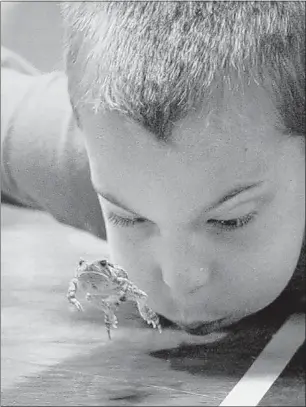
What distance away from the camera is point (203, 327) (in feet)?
5.33

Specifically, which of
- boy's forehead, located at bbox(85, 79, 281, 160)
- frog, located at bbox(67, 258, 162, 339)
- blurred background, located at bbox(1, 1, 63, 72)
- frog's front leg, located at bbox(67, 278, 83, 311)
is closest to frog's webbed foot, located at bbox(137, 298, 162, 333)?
frog, located at bbox(67, 258, 162, 339)

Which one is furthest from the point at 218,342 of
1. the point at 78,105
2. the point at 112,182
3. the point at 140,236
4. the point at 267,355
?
the point at 78,105

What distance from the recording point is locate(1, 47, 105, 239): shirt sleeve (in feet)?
5.25

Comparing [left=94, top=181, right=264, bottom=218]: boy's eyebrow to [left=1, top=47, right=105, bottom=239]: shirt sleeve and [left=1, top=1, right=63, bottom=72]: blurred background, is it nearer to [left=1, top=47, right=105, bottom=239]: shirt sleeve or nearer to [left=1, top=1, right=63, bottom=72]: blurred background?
[left=1, top=47, right=105, bottom=239]: shirt sleeve

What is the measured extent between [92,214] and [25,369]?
296mm

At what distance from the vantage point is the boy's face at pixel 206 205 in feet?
5.13

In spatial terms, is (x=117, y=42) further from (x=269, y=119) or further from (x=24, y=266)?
(x=24, y=266)

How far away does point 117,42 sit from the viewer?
1.56 m

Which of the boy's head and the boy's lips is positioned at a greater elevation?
the boy's head

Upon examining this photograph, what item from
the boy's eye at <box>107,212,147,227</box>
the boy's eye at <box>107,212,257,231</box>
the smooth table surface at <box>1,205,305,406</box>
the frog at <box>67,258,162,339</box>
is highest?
the boy's eye at <box>107,212,257,231</box>

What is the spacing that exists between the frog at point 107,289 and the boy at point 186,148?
16 millimetres

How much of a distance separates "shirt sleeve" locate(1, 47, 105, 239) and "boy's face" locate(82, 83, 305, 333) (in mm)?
27

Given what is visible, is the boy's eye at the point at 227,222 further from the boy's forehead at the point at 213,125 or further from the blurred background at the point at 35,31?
the blurred background at the point at 35,31

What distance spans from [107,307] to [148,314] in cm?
7
